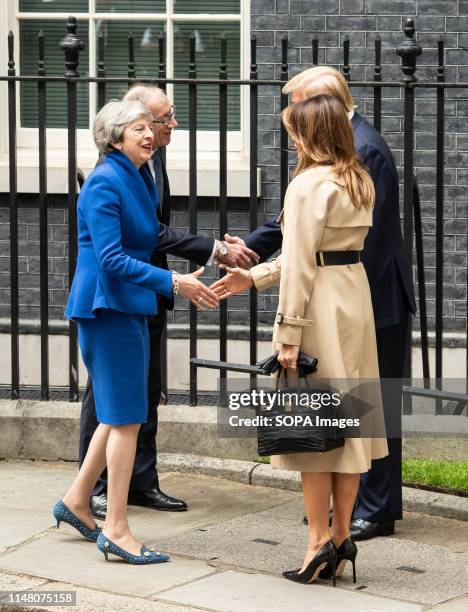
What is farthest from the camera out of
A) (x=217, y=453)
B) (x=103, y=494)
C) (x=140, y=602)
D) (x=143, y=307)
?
(x=217, y=453)

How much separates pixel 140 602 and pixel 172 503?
1390mm

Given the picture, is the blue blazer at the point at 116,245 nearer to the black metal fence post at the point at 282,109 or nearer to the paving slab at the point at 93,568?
the paving slab at the point at 93,568

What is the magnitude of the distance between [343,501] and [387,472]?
79 centimetres

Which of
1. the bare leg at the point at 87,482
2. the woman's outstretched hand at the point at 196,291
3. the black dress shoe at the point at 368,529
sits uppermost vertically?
the woman's outstretched hand at the point at 196,291

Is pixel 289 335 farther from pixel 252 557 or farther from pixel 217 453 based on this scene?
pixel 217 453

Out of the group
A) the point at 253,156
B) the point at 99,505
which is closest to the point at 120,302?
the point at 99,505

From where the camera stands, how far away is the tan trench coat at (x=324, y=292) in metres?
5.16

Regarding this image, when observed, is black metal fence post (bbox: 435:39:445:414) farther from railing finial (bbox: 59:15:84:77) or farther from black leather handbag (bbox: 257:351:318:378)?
black leather handbag (bbox: 257:351:318:378)

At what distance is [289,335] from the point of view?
5184 millimetres

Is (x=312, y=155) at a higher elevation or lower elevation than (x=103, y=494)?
higher

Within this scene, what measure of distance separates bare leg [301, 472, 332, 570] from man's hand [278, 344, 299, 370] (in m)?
0.43

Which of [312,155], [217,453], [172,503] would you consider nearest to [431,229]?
[217,453]

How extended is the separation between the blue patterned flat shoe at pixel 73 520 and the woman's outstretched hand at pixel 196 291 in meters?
1.05

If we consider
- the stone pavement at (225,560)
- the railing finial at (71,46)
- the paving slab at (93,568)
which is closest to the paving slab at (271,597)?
Result: the stone pavement at (225,560)
